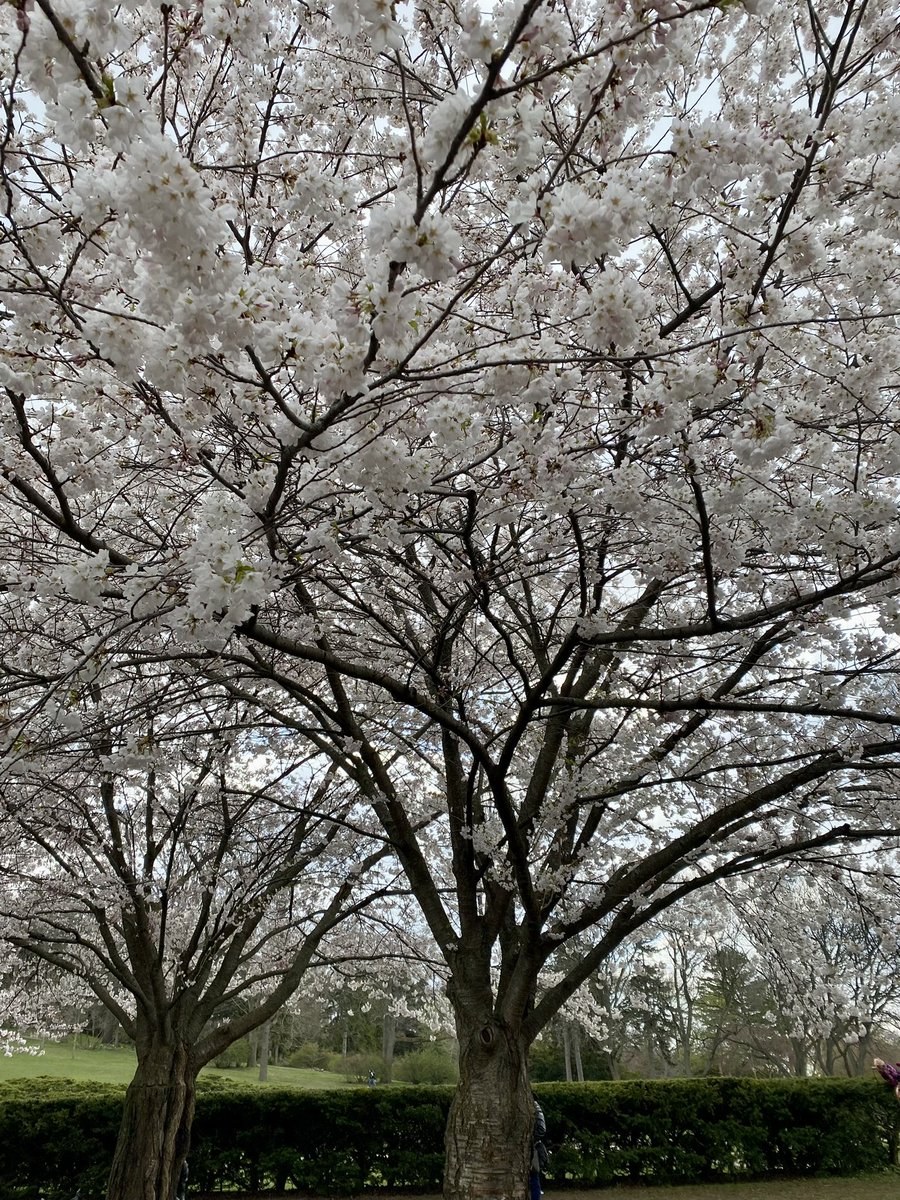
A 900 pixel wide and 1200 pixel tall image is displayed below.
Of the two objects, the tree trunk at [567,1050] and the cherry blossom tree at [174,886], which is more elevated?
the cherry blossom tree at [174,886]

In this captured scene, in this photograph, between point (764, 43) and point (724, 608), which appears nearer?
point (764, 43)

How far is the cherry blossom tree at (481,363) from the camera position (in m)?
1.96

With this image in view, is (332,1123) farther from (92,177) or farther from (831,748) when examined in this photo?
(92,177)

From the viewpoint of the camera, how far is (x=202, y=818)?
7.39 meters

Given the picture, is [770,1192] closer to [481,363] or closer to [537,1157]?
[537,1157]

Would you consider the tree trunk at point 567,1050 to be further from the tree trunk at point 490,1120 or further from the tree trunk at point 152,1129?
the tree trunk at point 490,1120

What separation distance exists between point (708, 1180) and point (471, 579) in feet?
33.2

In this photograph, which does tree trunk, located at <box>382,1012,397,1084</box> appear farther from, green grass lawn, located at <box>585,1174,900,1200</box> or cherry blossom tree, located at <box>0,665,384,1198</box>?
cherry blossom tree, located at <box>0,665,384,1198</box>

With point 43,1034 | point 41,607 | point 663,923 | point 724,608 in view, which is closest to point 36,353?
point 41,607

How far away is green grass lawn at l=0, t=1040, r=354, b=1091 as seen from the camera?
18391mm

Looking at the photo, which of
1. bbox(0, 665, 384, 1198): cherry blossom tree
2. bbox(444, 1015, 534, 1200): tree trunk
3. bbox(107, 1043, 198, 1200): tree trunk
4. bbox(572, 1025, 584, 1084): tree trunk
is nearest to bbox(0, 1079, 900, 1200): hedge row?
bbox(0, 665, 384, 1198): cherry blossom tree

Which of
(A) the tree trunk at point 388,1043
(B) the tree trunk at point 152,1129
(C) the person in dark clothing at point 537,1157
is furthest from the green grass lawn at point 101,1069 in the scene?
(C) the person in dark clothing at point 537,1157

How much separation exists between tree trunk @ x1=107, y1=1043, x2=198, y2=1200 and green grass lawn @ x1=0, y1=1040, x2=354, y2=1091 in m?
12.1

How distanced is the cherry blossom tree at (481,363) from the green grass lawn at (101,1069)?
16.2 meters
